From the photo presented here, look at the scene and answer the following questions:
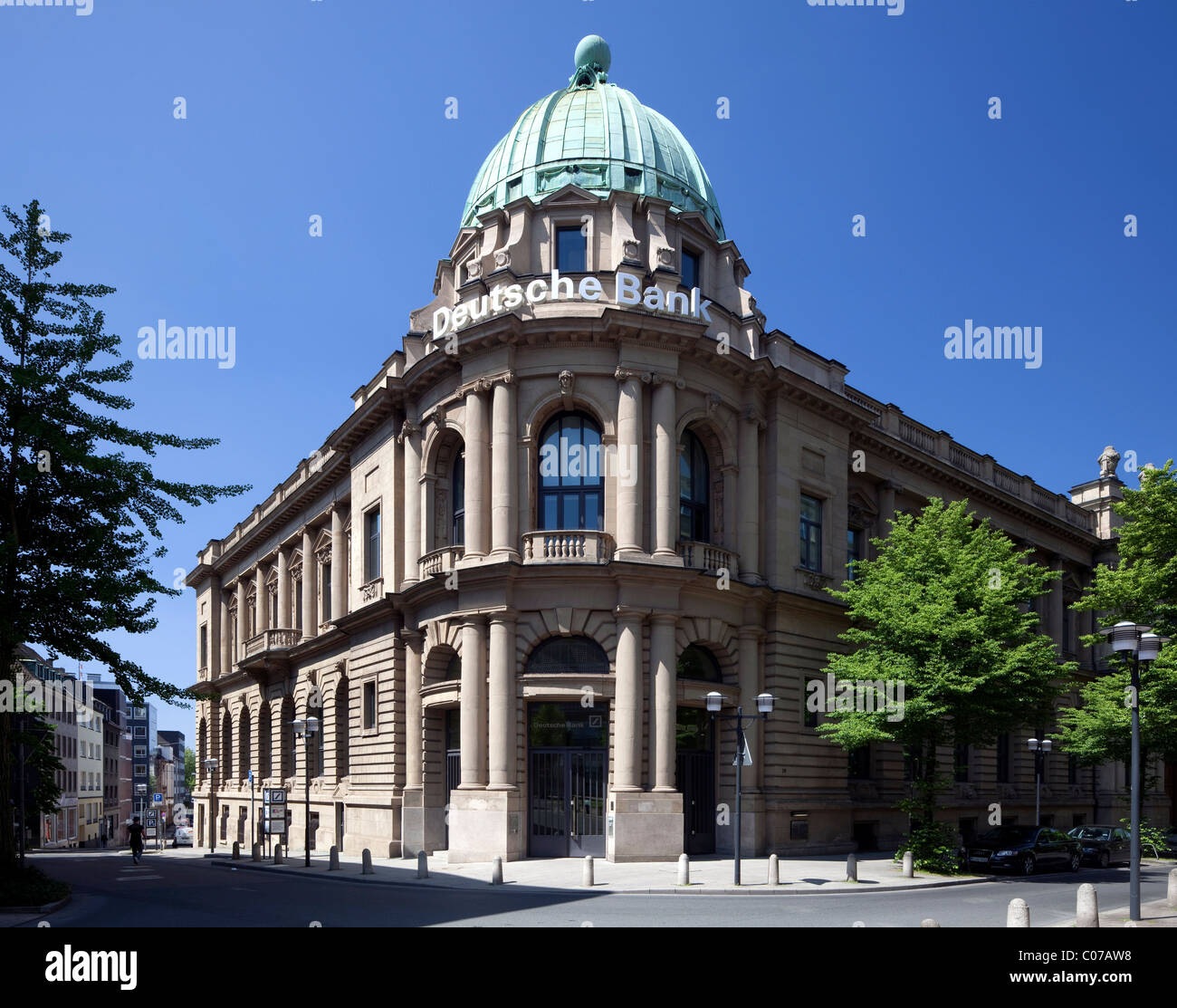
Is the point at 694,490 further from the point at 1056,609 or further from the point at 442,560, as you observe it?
the point at 1056,609

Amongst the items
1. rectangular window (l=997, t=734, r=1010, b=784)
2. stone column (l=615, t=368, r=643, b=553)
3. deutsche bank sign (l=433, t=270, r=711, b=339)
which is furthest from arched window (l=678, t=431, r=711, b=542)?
rectangular window (l=997, t=734, r=1010, b=784)

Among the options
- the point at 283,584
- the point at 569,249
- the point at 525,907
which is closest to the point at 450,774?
the point at 525,907

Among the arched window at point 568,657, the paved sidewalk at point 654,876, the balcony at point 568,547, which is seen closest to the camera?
the paved sidewalk at point 654,876

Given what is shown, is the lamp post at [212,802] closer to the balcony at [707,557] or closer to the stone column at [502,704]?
the stone column at [502,704]

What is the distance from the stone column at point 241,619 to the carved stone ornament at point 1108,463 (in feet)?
174

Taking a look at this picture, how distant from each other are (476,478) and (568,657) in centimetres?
626

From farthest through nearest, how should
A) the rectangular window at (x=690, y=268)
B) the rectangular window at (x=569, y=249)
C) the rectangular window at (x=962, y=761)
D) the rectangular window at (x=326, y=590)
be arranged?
the rectangular window at (x=326, y=590), the rectangular window at (x=962, y=761), the rectangular window at (x=690, y=268), the rectangular window at (x=569, y=249)

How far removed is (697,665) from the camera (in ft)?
110

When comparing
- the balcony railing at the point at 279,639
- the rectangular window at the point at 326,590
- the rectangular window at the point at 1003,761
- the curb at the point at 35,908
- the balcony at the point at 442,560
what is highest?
the balcony at the point at 442,560

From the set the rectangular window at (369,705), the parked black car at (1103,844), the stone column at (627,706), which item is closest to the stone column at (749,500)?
the stone column at (627,706)

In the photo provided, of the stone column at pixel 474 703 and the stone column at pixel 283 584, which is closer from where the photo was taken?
the stone column at pixel 474 703

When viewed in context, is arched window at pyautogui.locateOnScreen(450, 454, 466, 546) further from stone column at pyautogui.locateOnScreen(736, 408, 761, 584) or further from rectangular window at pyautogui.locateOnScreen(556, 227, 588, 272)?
stone column at pyautogui.locateOnScreen(736, 408, 761, 584)

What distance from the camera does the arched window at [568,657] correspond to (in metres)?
31.2
